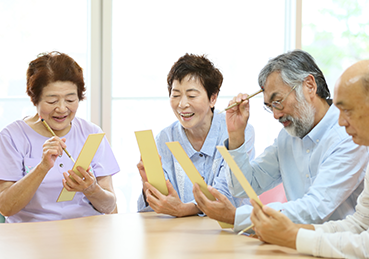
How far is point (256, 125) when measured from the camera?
148 inches

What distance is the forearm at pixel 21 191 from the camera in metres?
1.99

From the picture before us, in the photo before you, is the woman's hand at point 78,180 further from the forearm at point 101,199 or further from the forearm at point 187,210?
the forearm at point 187,210

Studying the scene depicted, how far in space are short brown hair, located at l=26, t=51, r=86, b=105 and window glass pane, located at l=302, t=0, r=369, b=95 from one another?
2.45 m

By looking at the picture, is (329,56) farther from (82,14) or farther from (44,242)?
(44,242)

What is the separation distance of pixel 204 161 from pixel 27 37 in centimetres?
193

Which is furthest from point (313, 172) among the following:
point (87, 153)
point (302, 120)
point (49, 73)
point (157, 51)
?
point (157, 51)

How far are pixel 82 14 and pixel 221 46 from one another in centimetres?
123

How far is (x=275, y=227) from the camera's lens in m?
1.34

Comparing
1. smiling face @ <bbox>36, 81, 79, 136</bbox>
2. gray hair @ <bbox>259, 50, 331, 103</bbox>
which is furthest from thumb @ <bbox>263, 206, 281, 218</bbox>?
smiling face @ <bbox>36, 81, 79, 136</bbox>

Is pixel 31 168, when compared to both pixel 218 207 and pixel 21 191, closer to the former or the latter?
pixel 21 191

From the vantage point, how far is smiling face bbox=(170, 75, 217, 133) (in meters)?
2.27

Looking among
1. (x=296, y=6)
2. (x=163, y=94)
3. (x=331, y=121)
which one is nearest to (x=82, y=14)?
(x=163, y=94)

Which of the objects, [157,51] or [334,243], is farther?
[157,51]

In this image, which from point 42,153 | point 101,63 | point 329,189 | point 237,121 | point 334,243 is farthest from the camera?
point 101,63
